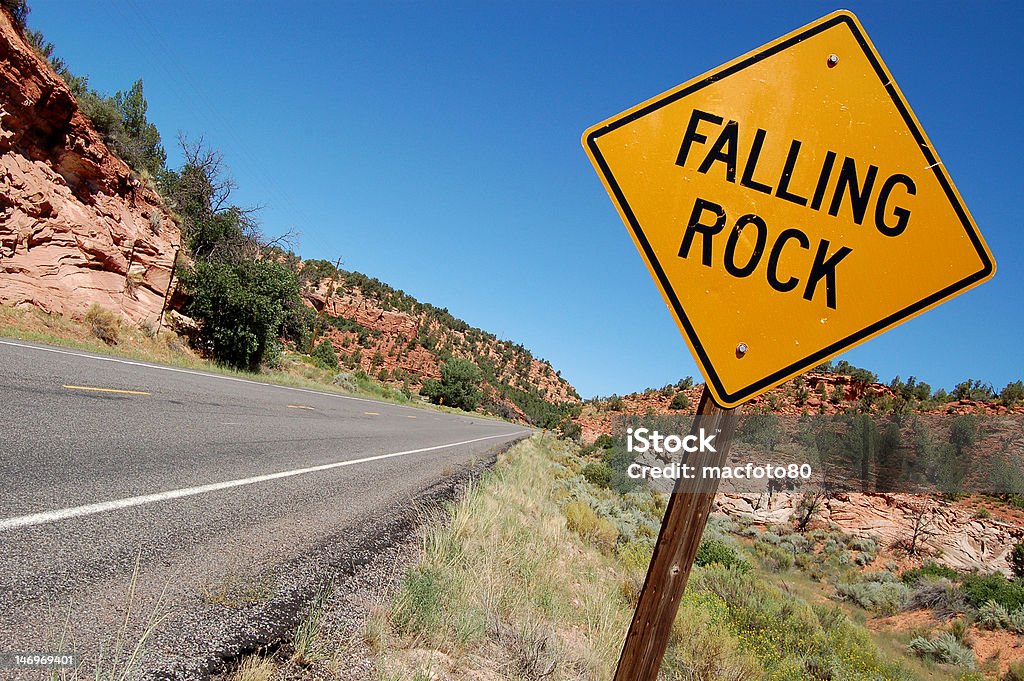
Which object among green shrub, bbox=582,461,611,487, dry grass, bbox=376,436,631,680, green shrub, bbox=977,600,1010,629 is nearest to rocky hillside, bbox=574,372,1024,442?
green shrub, bbox=582,461,611,487

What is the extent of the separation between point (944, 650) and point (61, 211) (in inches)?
1059

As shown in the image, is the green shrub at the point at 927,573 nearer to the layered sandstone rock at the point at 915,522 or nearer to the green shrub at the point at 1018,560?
the layered sandstone rock at the point at 915,522

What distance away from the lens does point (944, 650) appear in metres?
10.2

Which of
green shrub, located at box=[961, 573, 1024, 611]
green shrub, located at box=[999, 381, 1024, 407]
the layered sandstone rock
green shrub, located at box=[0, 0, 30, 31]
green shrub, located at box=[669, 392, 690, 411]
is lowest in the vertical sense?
green shrub, located at box=[961, 573, 1024, 611]

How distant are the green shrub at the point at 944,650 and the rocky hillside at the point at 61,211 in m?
23.8

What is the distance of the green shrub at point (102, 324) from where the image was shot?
15.2 m

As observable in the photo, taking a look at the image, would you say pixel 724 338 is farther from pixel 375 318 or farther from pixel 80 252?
pixel 375 318

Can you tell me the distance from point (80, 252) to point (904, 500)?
102ft

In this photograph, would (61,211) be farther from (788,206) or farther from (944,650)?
(944,650)

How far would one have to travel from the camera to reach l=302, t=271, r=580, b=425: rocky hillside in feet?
181

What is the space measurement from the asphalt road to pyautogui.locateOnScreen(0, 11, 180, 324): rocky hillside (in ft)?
26.1

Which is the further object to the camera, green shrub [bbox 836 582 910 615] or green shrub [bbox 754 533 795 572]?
green shrub [bbox 754 533 795 572]

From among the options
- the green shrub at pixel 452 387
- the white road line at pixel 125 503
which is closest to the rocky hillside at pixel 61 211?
the white road line at pixel 125 503

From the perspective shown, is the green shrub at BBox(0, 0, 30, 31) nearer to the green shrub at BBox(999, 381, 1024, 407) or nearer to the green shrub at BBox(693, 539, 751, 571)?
the green shrub at BBox(693, 539, 751, 571)
